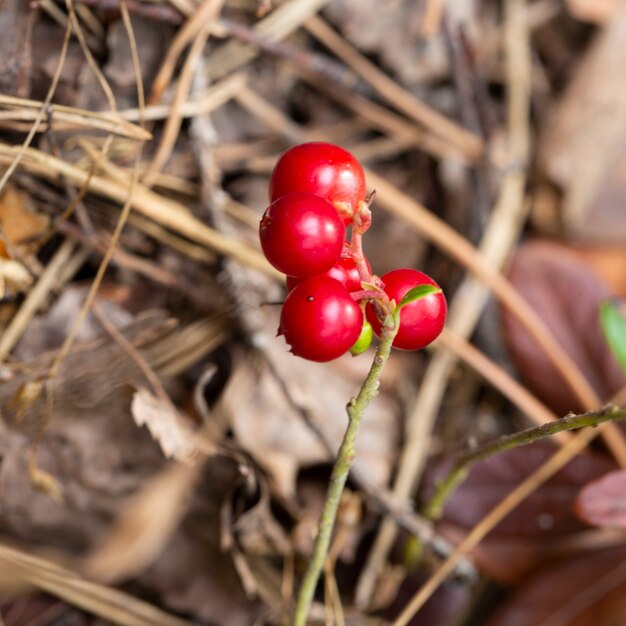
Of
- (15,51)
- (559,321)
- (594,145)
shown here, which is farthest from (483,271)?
(15,51)

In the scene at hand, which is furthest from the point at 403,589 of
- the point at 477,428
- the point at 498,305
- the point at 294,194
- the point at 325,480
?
the point at 294,194

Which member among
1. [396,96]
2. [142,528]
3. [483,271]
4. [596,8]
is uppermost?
[596,8]

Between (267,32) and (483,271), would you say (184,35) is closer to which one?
(267,32)

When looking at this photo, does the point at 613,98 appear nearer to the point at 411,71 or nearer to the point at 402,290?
the point at 411,71

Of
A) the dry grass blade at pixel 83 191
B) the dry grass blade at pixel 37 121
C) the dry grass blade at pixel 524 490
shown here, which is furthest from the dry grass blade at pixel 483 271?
the dry grass blade at pixel 37 121

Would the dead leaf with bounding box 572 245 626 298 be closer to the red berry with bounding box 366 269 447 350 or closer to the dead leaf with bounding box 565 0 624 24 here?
the dead leaf with bounding box 565 0 624 24

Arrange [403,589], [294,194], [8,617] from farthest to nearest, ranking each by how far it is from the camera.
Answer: [403,589] < [8,617] < [294,194]

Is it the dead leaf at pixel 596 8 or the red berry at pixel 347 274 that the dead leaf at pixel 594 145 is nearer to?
the dead leaf at pixel 596 8
